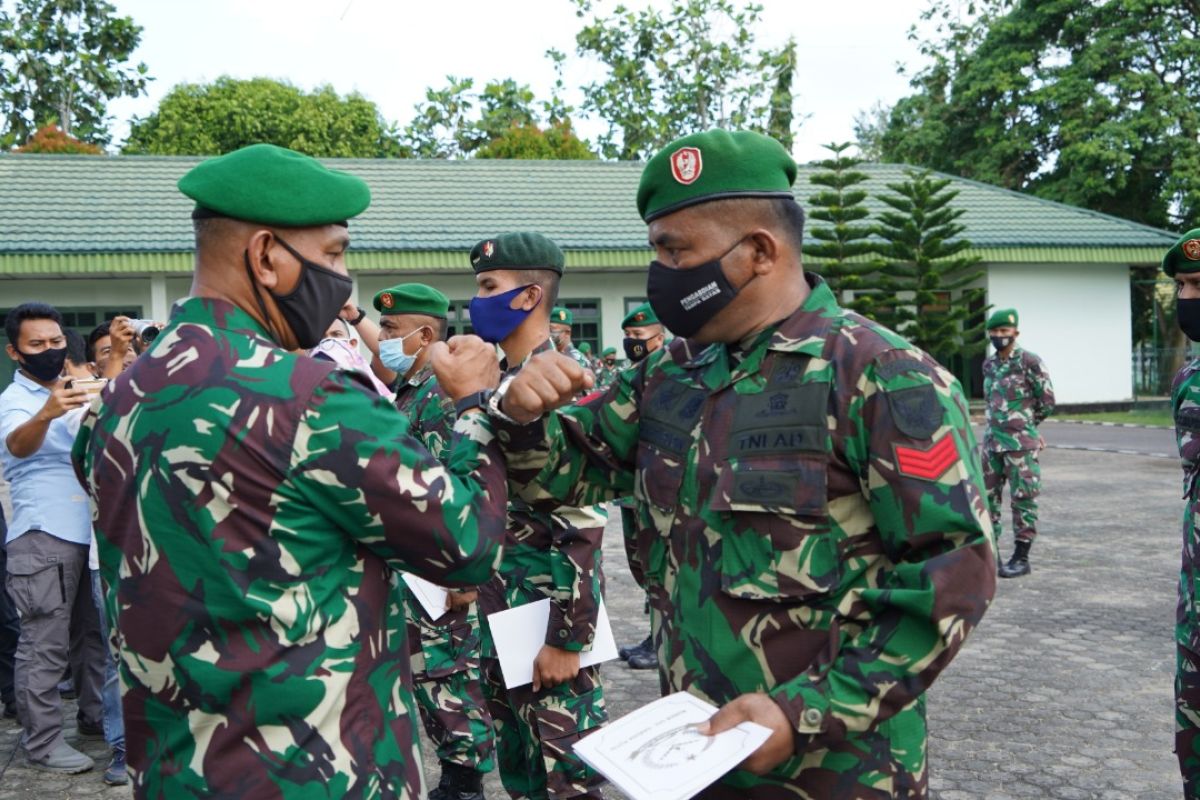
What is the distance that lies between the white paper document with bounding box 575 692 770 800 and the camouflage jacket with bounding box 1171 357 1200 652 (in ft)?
7.59

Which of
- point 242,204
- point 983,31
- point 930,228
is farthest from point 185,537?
point 983,31

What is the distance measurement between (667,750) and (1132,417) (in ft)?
83.0

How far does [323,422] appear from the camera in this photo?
192cm

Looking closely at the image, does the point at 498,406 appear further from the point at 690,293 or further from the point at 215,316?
the point at 215,316

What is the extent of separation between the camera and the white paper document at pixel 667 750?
1806 millimetres

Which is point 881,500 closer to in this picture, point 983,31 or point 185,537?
point 185,537

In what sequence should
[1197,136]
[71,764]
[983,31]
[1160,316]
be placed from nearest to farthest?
[71,764] < [1197,136] < [1160,316] < [983,31]

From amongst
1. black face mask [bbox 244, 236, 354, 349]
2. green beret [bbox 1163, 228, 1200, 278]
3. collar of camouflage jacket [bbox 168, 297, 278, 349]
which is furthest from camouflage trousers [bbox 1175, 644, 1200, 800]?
collar of camouflage jacket [bbox 168, 297, 278, 349]

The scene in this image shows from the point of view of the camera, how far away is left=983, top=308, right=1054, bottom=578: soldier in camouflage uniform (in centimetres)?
916

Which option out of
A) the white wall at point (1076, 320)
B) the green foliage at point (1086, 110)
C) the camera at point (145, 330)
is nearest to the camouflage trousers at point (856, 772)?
the camera at point (145, 330)

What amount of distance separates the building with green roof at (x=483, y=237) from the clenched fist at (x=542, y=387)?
58.1 feet

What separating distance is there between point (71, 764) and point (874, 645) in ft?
14.1

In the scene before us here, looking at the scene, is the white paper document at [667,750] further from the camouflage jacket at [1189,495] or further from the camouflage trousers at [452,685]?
the camouflage trousers at [452,685]

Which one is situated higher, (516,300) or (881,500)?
(516,300)
